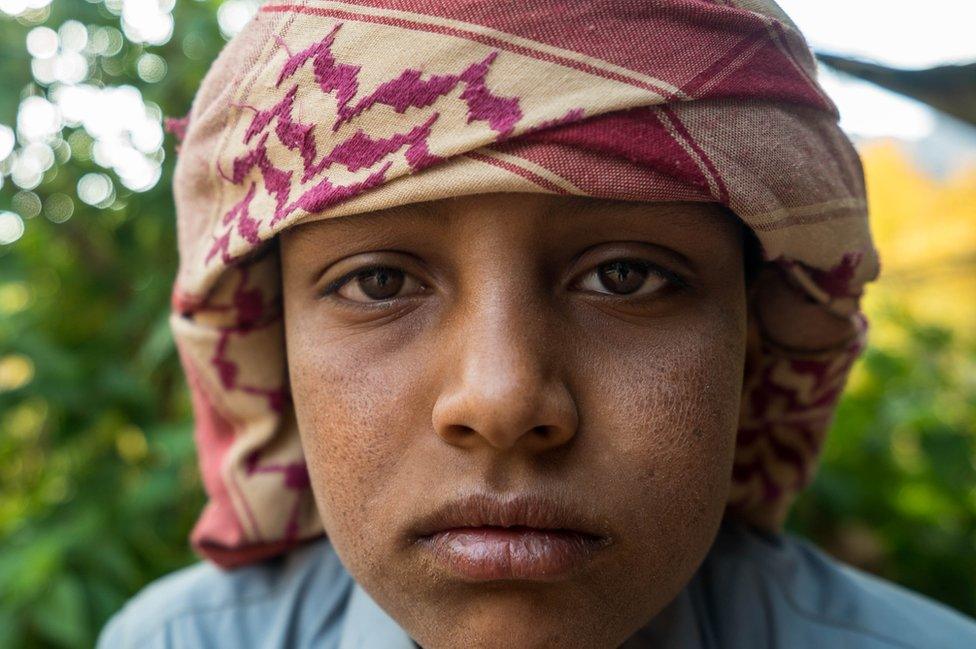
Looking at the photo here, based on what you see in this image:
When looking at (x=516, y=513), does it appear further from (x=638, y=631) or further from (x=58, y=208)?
(x=58, y=208)

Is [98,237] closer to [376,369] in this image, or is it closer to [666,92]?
[376,369]

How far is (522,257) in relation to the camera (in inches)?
36.5

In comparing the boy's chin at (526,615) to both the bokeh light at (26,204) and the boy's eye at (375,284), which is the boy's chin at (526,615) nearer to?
the boy's eye at (375,284)

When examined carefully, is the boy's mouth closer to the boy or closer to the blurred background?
the boy

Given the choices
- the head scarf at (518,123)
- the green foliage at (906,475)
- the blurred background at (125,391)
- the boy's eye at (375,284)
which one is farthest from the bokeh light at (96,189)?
the green foliage at (906,475)

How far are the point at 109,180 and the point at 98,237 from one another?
0.52 ft

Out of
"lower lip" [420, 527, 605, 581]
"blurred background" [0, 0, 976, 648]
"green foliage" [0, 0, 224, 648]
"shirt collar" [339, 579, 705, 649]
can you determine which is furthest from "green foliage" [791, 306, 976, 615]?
"green foliage" [0, 0, 224, 648]

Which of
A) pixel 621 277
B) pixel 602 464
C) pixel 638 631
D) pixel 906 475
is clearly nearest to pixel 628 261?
pixel 621 277

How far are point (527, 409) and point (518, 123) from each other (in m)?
0.31

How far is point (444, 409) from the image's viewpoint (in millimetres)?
887

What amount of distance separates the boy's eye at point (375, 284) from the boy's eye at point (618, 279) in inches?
8.1

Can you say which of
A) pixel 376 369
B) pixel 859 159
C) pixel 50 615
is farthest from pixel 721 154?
pixel 50 615

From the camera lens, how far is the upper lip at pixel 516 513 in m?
0.89

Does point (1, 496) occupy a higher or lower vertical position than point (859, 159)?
lower
